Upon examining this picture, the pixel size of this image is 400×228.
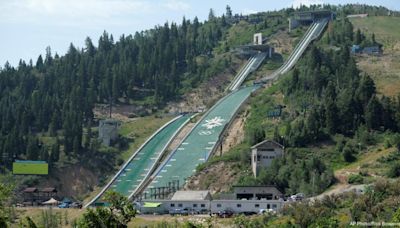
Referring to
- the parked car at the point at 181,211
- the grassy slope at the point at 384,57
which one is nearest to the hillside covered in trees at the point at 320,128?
the grassy slope at the point at 384,57

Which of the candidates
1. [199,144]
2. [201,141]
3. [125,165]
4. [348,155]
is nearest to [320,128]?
[348,155]

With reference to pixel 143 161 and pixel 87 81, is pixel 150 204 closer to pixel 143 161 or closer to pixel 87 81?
pixel 143 161

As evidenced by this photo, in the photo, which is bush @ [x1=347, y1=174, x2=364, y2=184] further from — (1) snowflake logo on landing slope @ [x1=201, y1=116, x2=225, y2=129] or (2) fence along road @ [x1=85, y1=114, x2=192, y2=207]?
(1) snowflake logo on landing slope @ [x1=201, y1=116, x2=225, y2=129]

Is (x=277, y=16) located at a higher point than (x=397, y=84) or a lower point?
higher

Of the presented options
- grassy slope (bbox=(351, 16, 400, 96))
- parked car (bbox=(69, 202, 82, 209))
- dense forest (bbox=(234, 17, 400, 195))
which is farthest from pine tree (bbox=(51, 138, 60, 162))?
grassy slope (bbox=(351, 16, 400, 96))

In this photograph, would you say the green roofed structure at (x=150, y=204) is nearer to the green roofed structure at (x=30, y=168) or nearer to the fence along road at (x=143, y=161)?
the fence along road at (x=143, y=161)

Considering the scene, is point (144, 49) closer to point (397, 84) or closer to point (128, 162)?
point (128, 162)

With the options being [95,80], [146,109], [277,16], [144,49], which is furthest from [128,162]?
[277,16]
